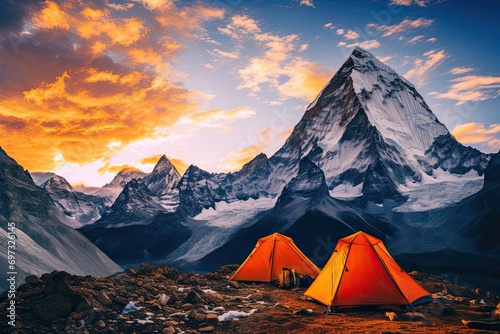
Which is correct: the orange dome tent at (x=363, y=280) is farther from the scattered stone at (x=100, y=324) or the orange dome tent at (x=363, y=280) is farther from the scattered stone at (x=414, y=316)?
the scattered stone at (x=100, y=324)

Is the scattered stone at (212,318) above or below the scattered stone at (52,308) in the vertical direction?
below

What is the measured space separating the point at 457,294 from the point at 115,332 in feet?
59.9

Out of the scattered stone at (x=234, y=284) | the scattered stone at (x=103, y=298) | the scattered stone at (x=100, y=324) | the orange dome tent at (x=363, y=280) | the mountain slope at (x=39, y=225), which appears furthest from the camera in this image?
the mountain slope at (x=39, y=225)

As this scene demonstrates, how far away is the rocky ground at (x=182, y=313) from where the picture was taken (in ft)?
41.2

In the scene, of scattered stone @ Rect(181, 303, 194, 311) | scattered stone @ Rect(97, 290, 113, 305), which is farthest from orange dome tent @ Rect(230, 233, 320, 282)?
scattered stone @ Rect(97, 290, 113, 305)

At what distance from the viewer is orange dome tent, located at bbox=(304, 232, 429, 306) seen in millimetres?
16656

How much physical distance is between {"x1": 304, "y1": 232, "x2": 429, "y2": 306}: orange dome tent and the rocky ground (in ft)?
1.53

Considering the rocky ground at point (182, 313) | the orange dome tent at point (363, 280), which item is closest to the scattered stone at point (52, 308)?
the rocky ground at point (182, 313)

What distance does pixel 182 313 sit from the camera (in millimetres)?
14836

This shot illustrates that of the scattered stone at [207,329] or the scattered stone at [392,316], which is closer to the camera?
the scattered stone at [207,329]

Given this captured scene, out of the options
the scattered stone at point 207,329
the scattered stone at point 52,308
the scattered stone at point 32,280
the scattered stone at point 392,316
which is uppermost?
the scattered stone at point 32,280

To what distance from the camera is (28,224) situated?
12088 centimetres

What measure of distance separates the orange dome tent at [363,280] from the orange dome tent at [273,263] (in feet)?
21.8

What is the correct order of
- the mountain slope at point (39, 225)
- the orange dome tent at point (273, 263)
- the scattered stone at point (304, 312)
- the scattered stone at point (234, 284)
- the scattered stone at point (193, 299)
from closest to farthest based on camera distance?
the scattered stone at point (304, 312), the scattered stone at point (193, 299), the scattered stone at point (234, 284), the orange dome tent at point (273, 263), the mountain slope at point (39, 225)
